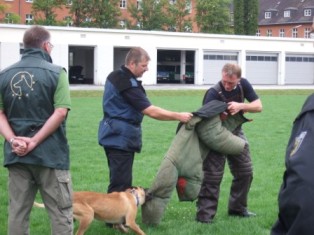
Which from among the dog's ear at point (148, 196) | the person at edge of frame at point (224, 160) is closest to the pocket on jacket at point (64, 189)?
the dog's ear at point (148, 196)

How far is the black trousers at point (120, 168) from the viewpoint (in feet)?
21.0

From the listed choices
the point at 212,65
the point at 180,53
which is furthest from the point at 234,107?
the point at 180,53

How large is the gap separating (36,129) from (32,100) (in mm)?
247

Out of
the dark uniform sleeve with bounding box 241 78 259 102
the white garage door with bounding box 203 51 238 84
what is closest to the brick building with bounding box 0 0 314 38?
the white garage door with bounding box 203 51 238 84

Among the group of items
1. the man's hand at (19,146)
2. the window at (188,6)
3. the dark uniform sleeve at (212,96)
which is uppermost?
the window at (188,6)

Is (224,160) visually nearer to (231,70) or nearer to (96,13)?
(231,70)

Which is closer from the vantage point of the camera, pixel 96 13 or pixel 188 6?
pixel 96 13

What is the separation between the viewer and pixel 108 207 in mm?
5887

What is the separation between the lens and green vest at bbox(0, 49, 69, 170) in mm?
4535

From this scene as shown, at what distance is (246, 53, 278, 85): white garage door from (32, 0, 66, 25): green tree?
23408mm

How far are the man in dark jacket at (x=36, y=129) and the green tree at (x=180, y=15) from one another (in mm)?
71028

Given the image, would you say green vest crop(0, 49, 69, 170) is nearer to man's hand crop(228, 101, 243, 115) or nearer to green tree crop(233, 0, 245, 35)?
man's hand crop(228, 101, 243, 115)

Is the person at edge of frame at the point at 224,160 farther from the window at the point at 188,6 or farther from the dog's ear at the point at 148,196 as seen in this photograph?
the window at the point at 188,6

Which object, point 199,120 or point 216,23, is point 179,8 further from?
point 199,120
